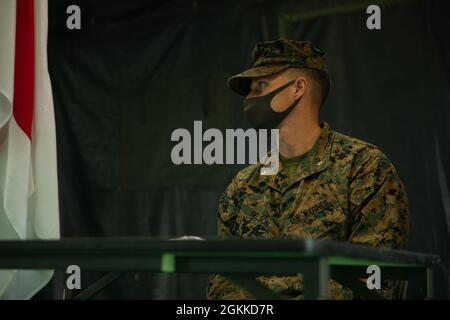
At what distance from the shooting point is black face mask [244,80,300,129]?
135 inches

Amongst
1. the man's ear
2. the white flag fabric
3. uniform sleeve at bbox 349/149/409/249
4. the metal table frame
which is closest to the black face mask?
the man's ear

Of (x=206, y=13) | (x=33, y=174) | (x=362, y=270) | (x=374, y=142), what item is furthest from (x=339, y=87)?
(x=33, y=174)

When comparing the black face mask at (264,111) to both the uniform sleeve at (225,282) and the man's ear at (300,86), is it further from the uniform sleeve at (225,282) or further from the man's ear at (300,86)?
the uniform sleeve at (225,282)

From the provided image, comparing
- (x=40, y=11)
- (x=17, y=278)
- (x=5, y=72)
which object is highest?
(x=40, y=11)

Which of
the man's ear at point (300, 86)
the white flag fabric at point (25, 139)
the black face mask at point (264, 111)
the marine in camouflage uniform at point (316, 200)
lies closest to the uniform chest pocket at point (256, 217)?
the marine in camouflage uniform at point (316, 200)

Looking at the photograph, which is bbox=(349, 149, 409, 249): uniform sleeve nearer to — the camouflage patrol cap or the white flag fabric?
the camouflage patrol cap

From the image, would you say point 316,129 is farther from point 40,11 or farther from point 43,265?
point 43,265

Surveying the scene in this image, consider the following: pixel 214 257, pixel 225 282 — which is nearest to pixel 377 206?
pixel 225 282

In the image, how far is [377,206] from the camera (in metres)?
3.05

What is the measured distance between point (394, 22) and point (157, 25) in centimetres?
121

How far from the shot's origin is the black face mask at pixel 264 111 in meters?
3.43

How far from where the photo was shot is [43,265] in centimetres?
216

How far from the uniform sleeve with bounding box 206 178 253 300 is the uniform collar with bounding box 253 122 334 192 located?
122 mm

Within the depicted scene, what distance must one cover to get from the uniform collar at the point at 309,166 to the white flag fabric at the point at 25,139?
837mm
